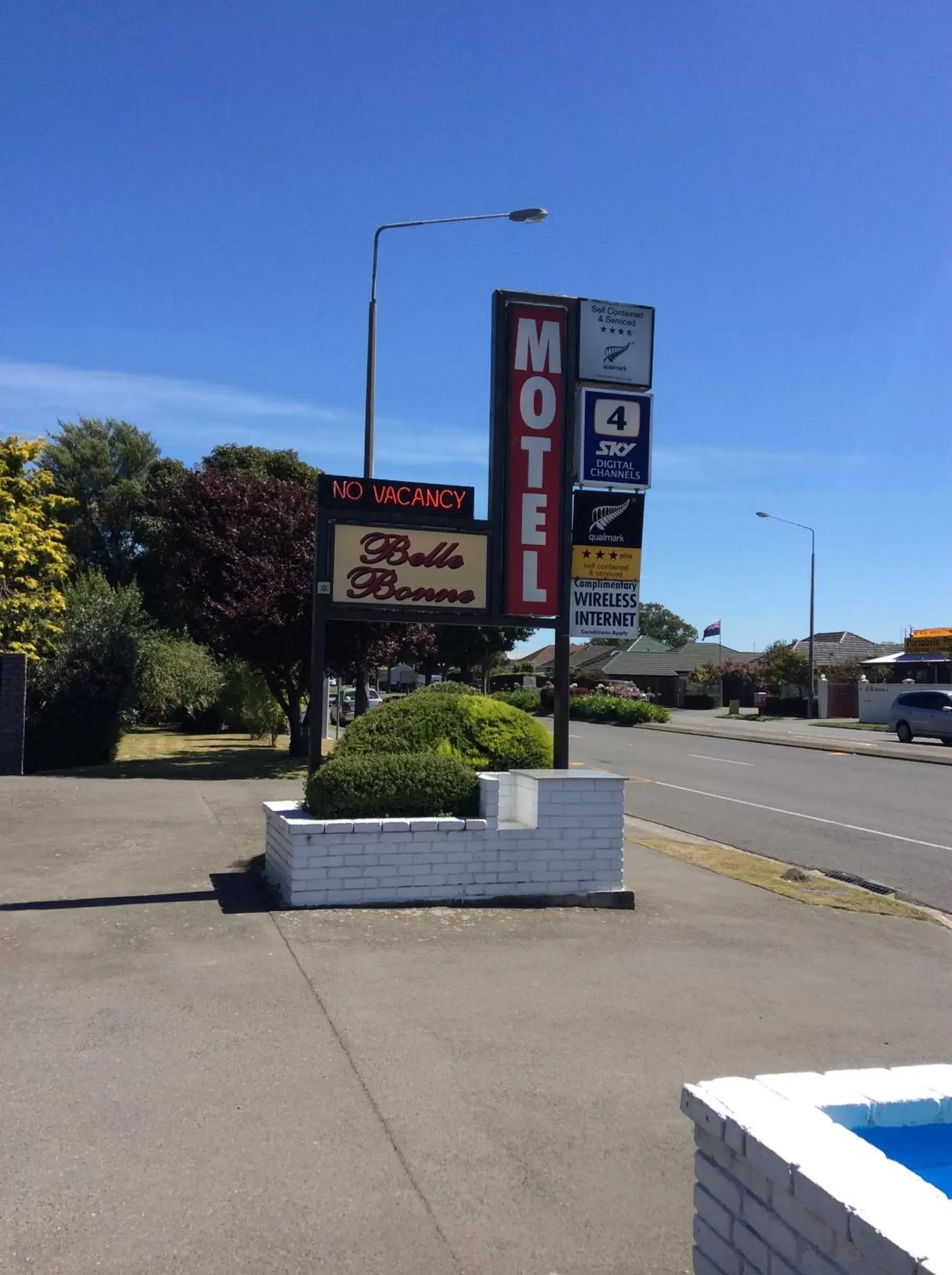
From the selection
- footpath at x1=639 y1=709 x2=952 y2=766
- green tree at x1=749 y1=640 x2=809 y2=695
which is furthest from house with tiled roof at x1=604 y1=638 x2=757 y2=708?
footpath at x1=639 y1=709 x2=952 y2=766

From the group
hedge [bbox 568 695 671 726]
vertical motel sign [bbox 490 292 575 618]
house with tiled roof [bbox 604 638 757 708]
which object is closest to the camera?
vertical motel sign [bbox 490 292 575 618]

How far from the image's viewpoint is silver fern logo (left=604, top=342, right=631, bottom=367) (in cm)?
954

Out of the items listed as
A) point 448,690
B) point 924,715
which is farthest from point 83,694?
point 924,715

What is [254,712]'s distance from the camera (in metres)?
27.0

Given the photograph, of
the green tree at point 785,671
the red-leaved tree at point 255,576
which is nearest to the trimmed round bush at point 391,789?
the red-leaved tree at point 255,576

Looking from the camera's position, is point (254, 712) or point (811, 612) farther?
point (811, 612)

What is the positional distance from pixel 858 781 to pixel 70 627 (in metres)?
15.7

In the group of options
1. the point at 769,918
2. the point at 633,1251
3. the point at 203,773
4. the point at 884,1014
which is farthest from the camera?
the point at 203,773

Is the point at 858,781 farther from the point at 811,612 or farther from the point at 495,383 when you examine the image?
the point at 811,612

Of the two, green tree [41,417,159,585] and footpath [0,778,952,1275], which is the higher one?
green tree [41,417,159,585]

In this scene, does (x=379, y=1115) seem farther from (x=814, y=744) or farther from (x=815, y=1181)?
(x=814, y=744)

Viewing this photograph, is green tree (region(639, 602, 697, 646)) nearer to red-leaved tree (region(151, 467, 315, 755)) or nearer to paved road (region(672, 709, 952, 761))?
paved road (region(672, 709, 952, 761))

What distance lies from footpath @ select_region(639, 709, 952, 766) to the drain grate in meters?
16.2

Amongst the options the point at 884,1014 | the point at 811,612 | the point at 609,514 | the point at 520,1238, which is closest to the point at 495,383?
the point at 609,514
